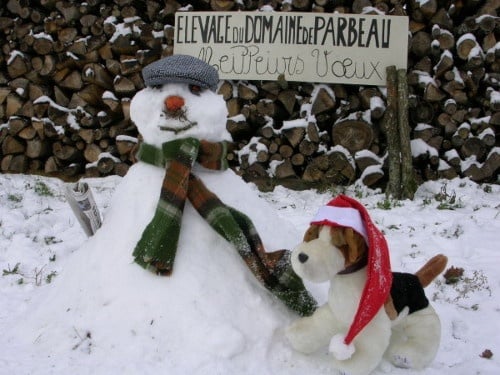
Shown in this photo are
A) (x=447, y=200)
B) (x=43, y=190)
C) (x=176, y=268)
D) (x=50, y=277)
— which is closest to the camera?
(x=176, y=268)

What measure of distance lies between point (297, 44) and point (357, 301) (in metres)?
3.13

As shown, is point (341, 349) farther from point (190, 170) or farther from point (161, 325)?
point (190, 170)

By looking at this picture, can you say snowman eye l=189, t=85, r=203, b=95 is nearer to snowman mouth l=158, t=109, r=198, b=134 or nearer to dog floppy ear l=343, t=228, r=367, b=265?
snowman mouth l=158, t=109, r=198, b=134

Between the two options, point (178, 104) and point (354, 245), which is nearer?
point (354, 245)

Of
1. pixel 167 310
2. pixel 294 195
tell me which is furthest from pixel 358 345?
pixel 294 195

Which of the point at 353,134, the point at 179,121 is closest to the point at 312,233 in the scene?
the point at 179,121

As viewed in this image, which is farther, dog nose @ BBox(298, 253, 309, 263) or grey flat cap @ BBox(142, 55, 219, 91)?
grey flat cap @ BBox(142, 55, 219, 91)

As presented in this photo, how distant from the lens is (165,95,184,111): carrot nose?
2068 millimetres

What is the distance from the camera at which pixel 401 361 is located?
184 cm

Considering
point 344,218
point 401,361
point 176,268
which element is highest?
point 344,218

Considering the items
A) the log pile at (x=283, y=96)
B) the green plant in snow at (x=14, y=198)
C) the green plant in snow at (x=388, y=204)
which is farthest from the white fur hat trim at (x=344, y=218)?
the green plant in snow at (x=14, y=198)

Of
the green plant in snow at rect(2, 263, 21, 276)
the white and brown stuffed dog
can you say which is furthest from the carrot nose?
the green plant in snow at rect(2, 263, 21, 276)

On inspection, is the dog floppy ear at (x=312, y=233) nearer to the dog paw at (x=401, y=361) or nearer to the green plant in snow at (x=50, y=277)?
the dog paw at (x=401, y=361)

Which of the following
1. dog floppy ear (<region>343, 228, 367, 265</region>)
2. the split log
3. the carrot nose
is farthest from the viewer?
the split log
